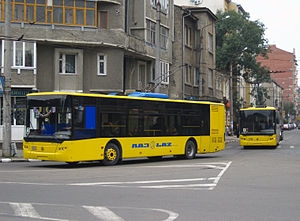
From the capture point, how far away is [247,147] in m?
39.2

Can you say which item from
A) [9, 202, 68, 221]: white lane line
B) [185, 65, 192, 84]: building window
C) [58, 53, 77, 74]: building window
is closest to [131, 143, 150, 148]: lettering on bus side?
[9, 202, 68, 221]: white lane line

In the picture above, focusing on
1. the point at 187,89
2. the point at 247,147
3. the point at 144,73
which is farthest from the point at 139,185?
the point at 187,89

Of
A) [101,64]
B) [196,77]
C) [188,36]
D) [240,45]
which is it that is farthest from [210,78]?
[101,64]

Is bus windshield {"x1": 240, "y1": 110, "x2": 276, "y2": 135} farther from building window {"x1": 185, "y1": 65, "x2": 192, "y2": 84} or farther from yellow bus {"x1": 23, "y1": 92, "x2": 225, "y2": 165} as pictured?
building window {"x1": 185, "y1": 65, "x2": 192, "y2": 84}

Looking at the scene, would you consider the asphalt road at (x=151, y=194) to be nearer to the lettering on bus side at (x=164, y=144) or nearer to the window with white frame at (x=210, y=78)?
the lettering on bus side at (x=164, y=144)

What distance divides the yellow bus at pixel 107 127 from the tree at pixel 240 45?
42.5 m

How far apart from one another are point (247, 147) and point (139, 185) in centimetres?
2579

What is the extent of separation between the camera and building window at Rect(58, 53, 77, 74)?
35656 mm

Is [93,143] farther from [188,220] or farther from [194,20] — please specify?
[194,20]

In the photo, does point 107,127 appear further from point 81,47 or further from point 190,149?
point 81,47

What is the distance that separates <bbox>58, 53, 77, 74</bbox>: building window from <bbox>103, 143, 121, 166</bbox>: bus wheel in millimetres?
15285

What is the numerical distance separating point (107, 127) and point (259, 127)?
1808 cm

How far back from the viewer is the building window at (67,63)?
3566 centimetres

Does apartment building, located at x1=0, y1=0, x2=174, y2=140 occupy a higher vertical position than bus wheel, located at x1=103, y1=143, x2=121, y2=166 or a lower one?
higher
